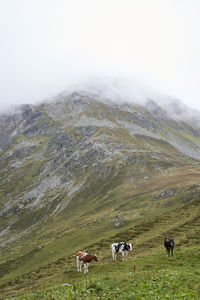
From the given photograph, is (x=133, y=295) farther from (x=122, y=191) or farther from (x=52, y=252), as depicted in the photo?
(x=122, y=191)

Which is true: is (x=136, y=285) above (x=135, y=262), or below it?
below

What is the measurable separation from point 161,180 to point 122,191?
27.5m

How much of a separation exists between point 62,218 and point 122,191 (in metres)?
45.8

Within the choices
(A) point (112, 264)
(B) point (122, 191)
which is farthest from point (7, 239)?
(A) point (112, 264)

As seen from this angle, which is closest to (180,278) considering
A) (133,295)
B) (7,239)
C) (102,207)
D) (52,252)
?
(133,295)

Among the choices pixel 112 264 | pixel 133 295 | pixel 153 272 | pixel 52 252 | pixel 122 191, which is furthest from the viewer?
pixel 122 191

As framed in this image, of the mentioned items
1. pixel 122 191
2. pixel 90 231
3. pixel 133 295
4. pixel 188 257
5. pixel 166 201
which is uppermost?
pixel 122 191

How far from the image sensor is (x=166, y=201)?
4284 inches

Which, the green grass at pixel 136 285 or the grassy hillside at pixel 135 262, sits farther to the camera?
the grassy hillside at pixel 135 262

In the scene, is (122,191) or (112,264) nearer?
(112,264)

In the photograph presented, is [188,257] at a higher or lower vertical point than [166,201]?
lower

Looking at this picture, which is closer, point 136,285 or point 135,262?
point 136,285

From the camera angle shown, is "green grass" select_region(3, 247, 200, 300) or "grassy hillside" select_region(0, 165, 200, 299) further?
"grassy hillside" select_region(0, 165, 200, 299)

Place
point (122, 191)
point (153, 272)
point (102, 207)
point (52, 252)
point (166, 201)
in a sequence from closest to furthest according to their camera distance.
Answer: point (153, 272) < point (52, 252) < point (166, 201) < point (102, 207) < point (122, 191)
